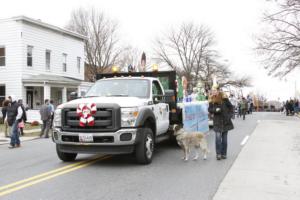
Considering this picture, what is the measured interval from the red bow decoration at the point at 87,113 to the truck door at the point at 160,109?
195 centimetres

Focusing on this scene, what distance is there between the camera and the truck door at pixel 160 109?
987 centimetres

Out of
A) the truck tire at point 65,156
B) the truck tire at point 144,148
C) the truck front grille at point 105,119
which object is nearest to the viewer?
the truck front grille at point 105,119

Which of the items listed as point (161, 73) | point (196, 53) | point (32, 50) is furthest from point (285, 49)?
point (196, 53)

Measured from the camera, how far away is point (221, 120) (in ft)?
31.5

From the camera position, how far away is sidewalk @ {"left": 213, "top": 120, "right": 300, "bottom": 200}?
6.30 m

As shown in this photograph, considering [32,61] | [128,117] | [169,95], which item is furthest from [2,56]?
[128,117]

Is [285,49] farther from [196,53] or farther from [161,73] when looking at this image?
[196,53]

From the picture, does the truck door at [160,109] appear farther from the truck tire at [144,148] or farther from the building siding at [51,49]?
the building siding at [51,49]

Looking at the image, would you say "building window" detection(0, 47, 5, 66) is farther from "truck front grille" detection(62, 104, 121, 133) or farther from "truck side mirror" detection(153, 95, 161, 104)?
"truck front grille" detection(62, 104, 121, 133)

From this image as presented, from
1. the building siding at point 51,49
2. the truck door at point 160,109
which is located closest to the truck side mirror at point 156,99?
the truck door at point 160,109

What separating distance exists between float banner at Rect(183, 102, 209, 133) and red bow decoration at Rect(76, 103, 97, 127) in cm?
420

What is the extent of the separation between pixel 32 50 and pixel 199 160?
20.7 metres

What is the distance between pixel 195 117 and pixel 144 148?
5.33 meters

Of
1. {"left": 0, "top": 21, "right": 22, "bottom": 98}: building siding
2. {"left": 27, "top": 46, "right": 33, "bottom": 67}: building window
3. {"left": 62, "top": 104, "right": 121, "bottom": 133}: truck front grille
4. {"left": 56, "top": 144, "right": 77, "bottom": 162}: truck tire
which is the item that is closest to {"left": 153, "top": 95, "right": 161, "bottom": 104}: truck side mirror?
{"left": 62, "top": 104, "right": 121, "bottom": 133}: truck front grille
